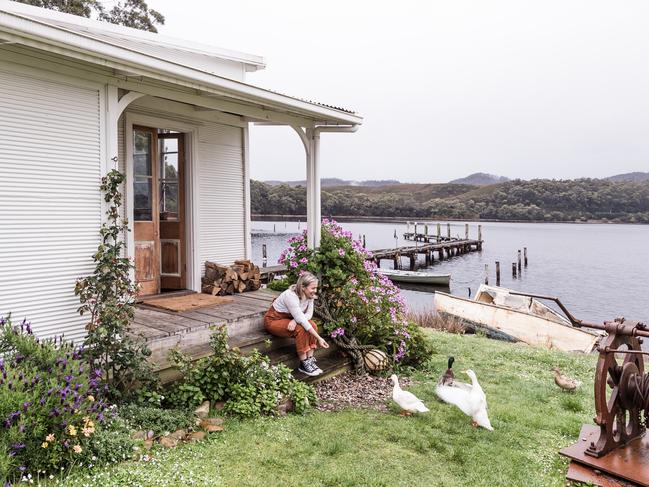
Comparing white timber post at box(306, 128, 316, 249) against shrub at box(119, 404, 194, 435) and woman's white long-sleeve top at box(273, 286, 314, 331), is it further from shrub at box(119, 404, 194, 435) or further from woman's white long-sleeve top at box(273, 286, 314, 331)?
shrub at box(119, 404, 194, 435)

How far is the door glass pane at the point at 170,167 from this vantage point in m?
7.38

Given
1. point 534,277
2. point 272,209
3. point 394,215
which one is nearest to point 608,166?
point 394,215

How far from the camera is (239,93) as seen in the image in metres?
5.62

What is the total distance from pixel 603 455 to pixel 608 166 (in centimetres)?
10225

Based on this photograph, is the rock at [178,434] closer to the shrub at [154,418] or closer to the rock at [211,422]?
the shrub at [154,418]

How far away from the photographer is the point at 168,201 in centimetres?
745

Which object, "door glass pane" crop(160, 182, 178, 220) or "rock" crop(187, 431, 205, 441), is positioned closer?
"rock" crop(187, 431, 205, 441)

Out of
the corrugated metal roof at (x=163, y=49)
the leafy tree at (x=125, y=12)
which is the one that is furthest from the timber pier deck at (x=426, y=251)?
the corrugated metal roof at (x=163, y=49)

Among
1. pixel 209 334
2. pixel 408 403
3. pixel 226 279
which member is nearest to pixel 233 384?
pixel 209 334

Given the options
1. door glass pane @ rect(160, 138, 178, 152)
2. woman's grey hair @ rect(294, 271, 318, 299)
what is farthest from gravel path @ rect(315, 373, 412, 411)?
door glass pane @ rect(160, 138, 178, 152)

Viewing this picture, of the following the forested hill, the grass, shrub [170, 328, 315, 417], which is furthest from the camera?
the forested hill

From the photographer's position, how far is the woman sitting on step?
18.5ft

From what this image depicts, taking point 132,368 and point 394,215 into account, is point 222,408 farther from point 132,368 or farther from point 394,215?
point 394,215

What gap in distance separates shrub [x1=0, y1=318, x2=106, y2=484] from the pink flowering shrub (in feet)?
10.8
